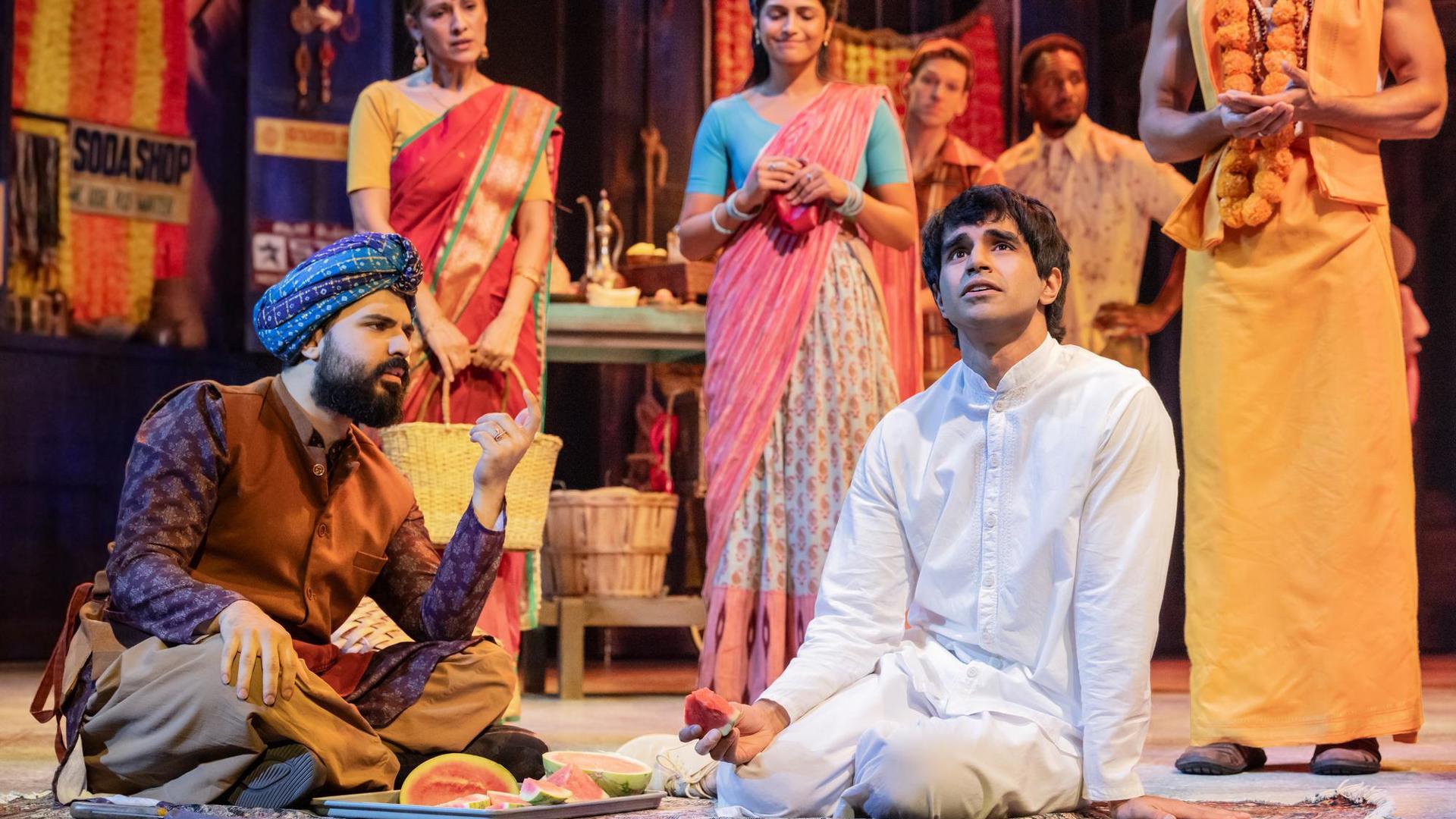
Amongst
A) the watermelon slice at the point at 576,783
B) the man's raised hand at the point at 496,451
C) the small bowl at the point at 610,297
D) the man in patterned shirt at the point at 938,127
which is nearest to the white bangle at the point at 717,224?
the small bowl at the point at 610,297

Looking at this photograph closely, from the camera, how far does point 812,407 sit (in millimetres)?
4133

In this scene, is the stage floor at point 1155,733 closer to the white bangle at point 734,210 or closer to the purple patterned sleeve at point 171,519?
the purple patterned sleeve at point 171,519

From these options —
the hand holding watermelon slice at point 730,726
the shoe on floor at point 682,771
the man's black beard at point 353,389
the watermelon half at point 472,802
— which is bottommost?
the shoe on floor at point 682,771

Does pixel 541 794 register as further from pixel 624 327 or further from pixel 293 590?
pixel 624 327

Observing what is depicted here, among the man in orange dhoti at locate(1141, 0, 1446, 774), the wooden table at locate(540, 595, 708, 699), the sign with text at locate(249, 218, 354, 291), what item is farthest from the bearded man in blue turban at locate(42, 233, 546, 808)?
the sign with text at locate(249, 218, 354, 291)

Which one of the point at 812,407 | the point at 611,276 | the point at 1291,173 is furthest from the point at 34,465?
the point at 1291,173

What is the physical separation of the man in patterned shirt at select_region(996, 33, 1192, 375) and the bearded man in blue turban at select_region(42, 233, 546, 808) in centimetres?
395

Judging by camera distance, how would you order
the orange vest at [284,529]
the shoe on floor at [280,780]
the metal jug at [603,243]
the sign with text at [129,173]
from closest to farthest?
the shoe on floor at [280,780] → the orange vest at [284,529] → the metal jug at [603,243] → the sign with text at [129,173]

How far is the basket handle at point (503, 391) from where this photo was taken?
4195 mm

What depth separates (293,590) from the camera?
2814mm

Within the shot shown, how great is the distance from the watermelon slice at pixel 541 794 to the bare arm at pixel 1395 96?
1906 mm

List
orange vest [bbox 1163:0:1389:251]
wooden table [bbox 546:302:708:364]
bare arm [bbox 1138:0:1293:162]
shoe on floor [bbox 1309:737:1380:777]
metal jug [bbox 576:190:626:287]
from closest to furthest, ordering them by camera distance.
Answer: shoe on floor [bbox 1309:737:1380:777], orange vest [bbox 1163:0:1389:251], bare arm [bbox 1138:0:1293:162], wooden table [bbox 546:302:708:364], metal jug [bbox 576:190:626:287]

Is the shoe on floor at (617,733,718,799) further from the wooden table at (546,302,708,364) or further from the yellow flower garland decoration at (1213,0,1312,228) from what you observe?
the wooden table at (546,302,708,364)

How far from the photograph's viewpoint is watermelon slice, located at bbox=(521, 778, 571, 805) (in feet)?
8.30
